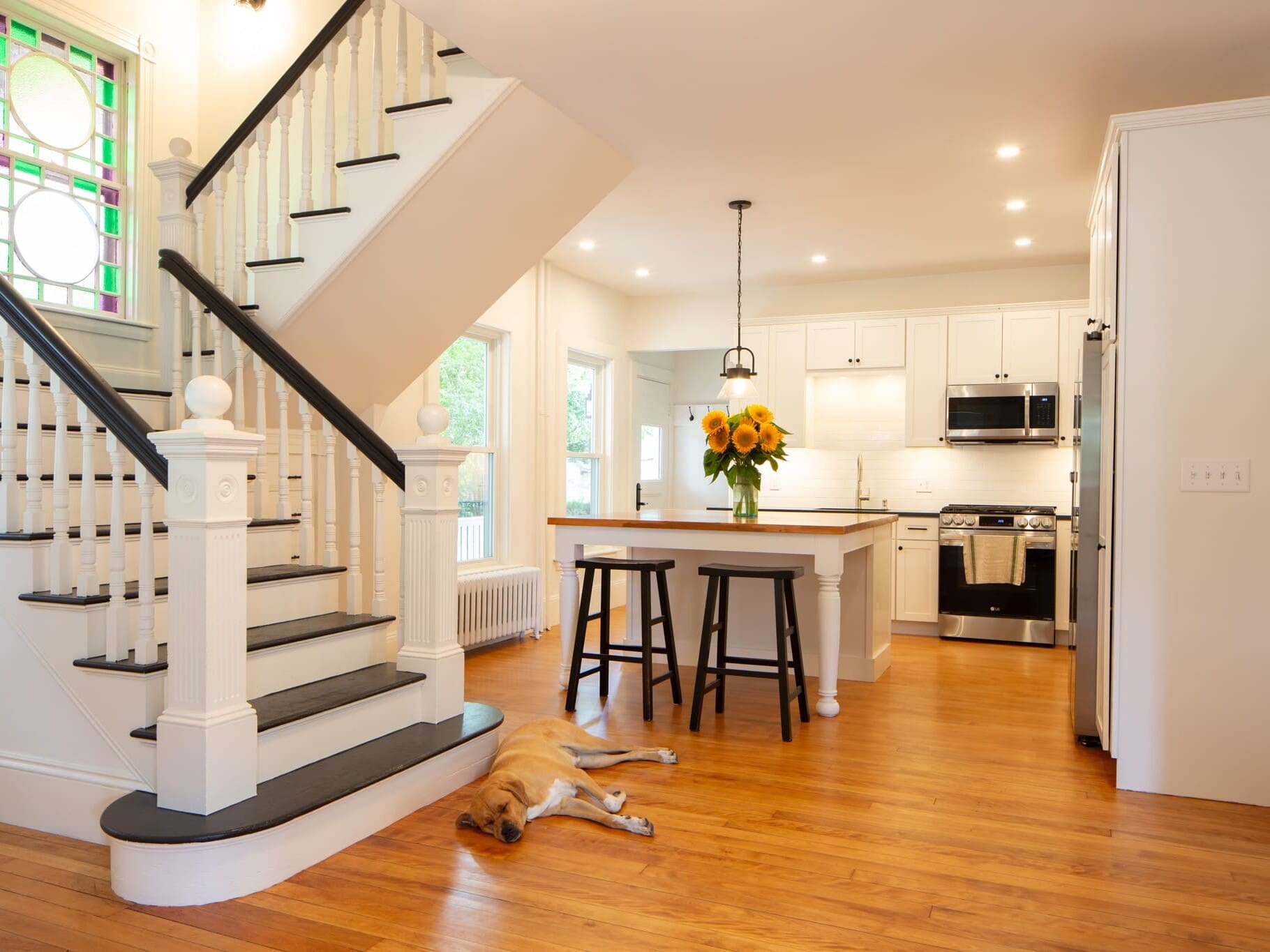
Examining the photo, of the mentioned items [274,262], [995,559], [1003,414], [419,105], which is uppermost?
[419,105]

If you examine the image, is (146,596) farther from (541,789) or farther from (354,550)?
(541,789)

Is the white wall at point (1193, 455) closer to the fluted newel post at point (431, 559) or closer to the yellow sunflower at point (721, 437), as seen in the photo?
the yellow sunflower at point (721, 437)

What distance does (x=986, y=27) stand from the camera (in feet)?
10.7

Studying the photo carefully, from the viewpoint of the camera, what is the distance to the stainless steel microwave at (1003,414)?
22.2 feet

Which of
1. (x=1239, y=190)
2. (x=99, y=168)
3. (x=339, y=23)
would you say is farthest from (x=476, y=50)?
(x=1239, y=190)

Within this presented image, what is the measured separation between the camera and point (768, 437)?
187 inches

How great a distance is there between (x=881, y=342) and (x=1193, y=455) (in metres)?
4.12

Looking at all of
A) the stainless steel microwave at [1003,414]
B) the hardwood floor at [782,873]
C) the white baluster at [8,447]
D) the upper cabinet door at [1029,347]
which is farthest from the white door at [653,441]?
the white baluster at [8,447]

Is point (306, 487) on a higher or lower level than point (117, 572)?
higher

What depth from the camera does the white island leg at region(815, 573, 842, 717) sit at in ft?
13.9

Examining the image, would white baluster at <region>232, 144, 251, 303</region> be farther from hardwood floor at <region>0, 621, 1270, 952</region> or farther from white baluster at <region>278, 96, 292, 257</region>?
hardwood floor at <region>0, 621, 1270, 952</region>

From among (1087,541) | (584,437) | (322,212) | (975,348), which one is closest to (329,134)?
(322,212)

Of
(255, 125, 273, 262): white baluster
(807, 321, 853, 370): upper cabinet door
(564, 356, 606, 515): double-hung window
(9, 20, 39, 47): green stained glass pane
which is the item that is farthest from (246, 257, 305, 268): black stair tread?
(807, 321, 853, 370): upper cabinet door

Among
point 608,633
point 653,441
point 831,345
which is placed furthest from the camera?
point 653,441
